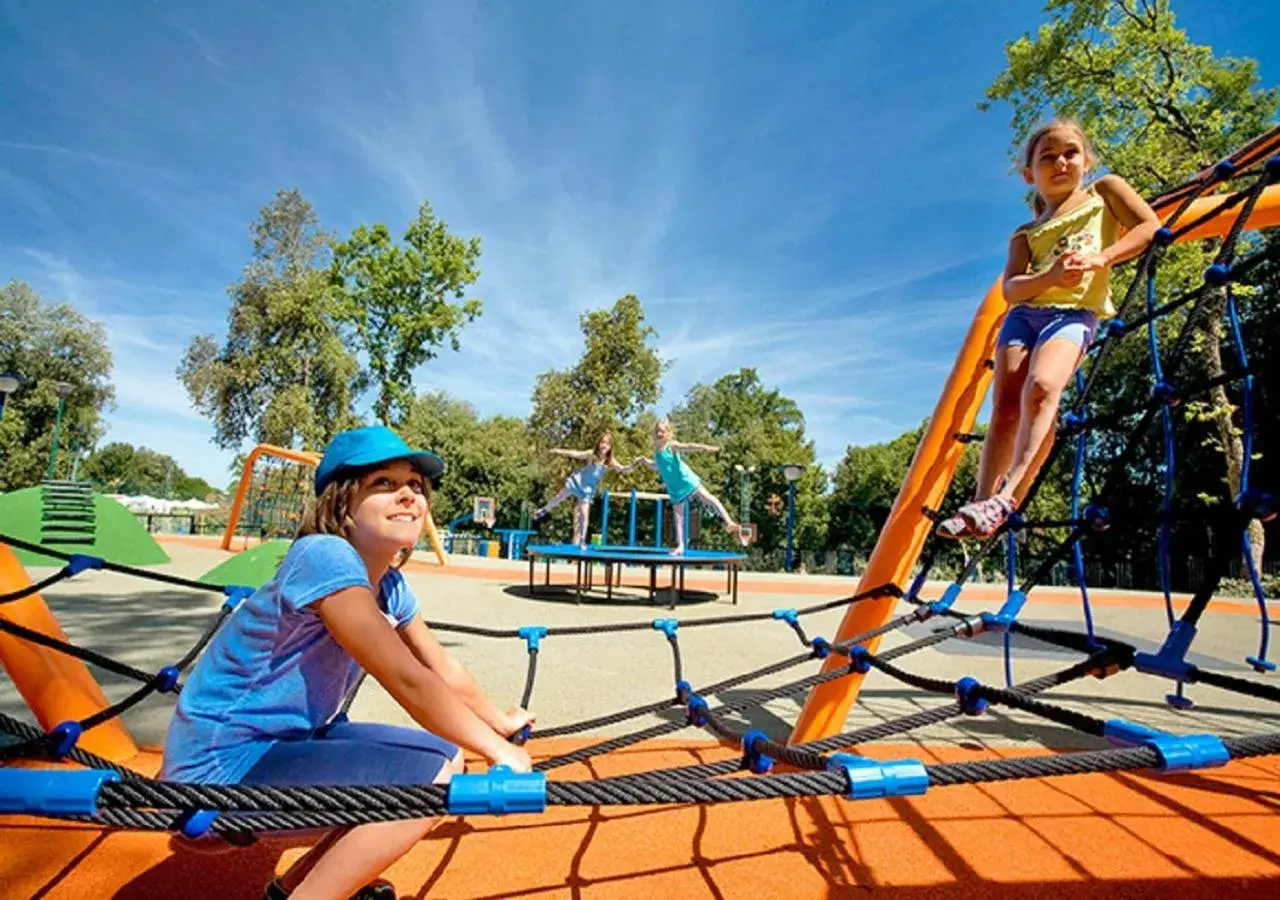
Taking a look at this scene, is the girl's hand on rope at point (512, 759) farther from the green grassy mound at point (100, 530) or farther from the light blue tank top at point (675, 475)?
the light blue tank top at point (675, 475)

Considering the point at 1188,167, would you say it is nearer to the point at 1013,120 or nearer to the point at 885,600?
the point at 1013,120

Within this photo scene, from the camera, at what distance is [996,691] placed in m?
1.56

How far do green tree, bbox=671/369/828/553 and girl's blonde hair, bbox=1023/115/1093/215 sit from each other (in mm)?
→ 24121

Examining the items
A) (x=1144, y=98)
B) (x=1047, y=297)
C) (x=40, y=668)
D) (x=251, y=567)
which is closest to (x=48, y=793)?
(x=40, y=668)

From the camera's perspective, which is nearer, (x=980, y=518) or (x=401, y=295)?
(x=980, y=518)

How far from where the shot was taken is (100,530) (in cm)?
594

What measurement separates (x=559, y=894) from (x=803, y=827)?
3.10ft

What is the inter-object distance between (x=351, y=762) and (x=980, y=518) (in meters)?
1.60

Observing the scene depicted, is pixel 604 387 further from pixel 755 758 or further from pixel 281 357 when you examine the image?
pixel 755 758

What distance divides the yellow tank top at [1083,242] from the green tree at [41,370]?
35426 millimetres

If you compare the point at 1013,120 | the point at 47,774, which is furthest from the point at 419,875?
the point at 1013,120

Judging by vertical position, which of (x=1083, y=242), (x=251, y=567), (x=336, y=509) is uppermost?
(x=1083, y=242)

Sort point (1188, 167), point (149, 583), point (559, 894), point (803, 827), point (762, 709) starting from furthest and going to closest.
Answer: point (1188, 167), point (149, 583), point (762, 709), point (803, 827), point (559, 894)

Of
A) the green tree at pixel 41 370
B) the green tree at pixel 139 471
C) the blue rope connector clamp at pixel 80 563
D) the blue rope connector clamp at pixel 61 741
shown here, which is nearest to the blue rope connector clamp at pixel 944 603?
the blue rope connector clamp at pixel 61 741
